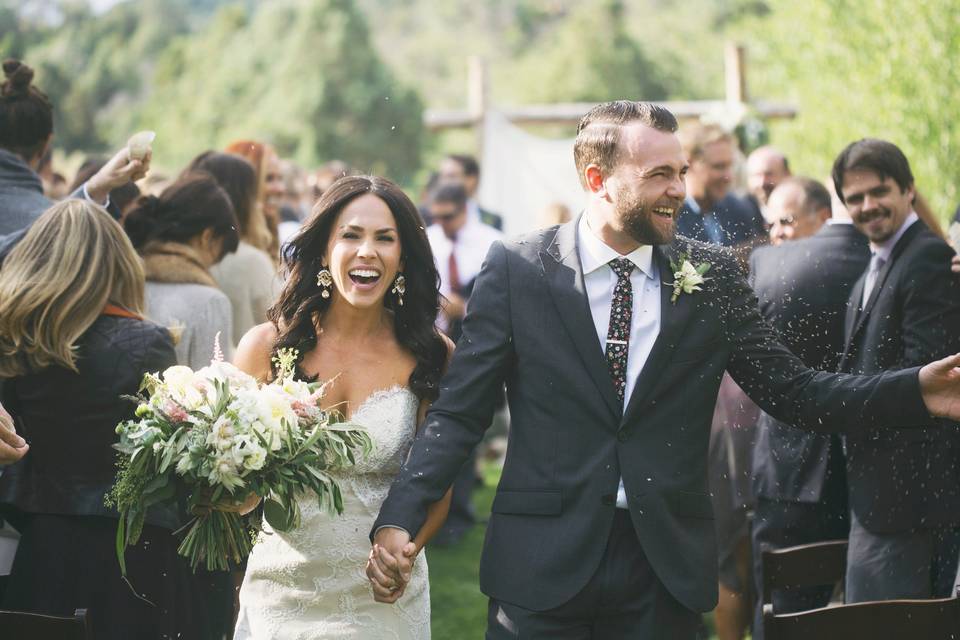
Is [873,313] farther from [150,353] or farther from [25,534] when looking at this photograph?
[25,534]

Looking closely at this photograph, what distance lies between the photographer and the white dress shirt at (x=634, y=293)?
3.83m

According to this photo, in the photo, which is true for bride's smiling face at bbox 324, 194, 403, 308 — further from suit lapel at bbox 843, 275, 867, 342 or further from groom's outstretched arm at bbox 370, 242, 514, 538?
suit lapel at bbox 843, 275, 867, 342

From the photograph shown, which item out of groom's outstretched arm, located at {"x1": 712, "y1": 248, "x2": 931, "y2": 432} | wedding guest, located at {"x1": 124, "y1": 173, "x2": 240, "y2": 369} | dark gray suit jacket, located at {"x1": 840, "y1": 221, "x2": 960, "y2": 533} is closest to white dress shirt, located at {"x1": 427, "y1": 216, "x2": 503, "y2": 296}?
wedding guest, located at {"x1": 124, "y1": 173, "x2": 240, "y2": 369}

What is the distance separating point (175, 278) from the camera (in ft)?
18.5

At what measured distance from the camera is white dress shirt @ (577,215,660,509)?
383 centimetres

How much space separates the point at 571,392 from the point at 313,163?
3752cm

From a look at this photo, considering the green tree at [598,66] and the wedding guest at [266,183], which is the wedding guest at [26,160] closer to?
the wedding guest at [266,183]

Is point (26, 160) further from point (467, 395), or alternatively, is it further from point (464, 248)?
point (464, 248)

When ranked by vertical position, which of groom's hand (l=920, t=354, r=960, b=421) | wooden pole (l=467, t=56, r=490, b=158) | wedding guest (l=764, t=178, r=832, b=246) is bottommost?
groom's hand (l=920, t=354, r=960, b=421)

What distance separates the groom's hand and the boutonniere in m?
0.74

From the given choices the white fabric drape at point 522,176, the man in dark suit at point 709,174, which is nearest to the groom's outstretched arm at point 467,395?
the man in dark suit at point 709,174

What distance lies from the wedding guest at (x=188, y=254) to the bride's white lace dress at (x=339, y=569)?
1514 millimetres

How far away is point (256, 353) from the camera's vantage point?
432 cm

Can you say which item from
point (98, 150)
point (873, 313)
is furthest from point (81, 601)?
point (98, 150)
